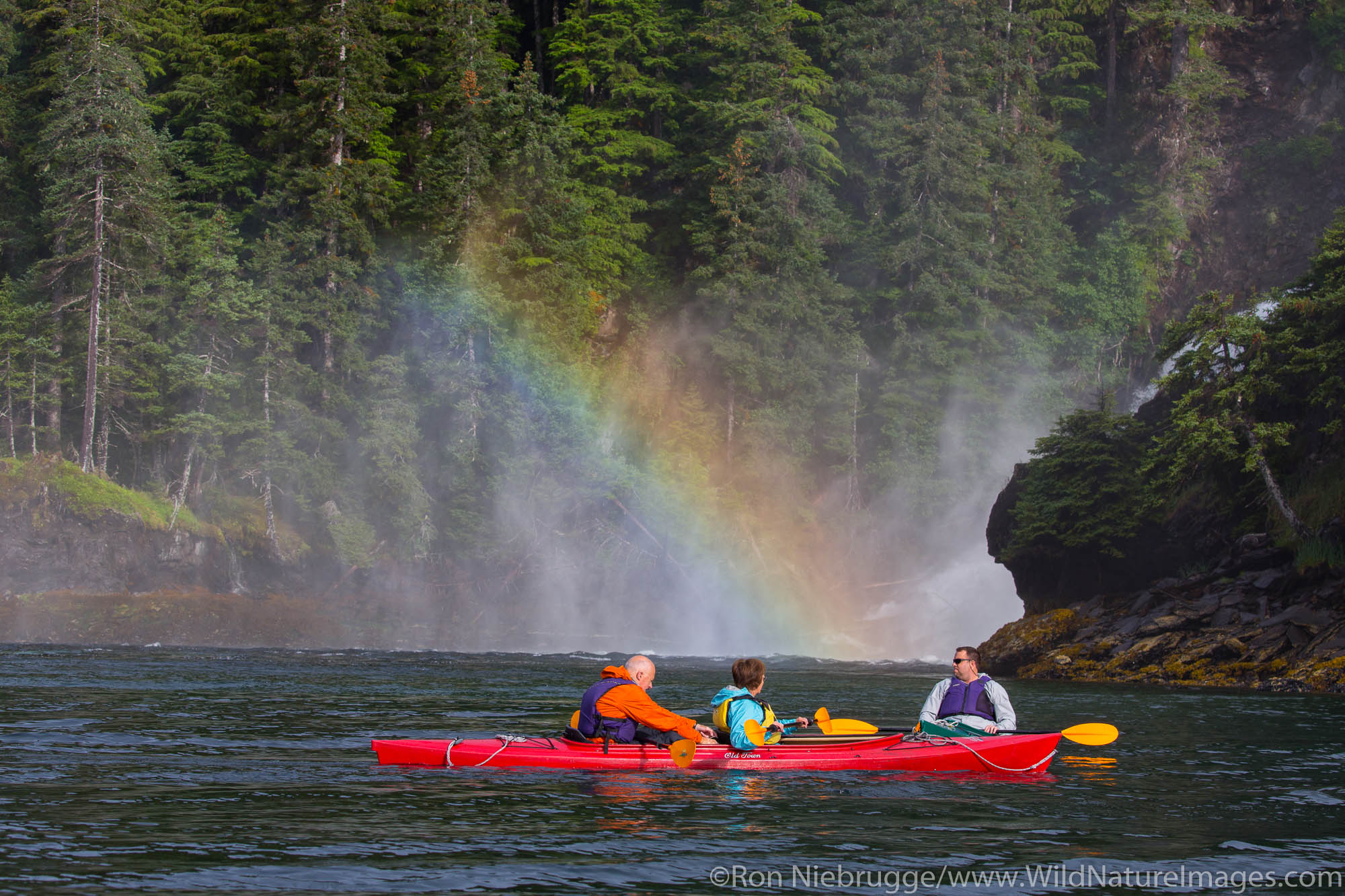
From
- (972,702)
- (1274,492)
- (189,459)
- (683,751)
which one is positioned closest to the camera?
(683,751)

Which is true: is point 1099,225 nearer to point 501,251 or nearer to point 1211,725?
point 501,251

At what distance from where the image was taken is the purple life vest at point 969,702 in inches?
545

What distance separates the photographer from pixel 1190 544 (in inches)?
1231

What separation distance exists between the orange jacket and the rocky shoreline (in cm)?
1669

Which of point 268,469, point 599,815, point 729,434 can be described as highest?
point 729,434

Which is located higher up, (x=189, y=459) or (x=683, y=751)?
(x=189, y=459)

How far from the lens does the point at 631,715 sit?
1250 cm

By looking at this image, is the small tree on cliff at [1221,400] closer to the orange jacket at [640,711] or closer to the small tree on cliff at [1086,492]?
the small tree on cliff at [1086,492]

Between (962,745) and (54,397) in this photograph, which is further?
(54,397)

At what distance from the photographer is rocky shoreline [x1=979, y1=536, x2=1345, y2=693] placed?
982 inches

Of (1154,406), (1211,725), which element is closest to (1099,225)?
(1154,406)

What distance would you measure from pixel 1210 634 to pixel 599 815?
69.1 feet

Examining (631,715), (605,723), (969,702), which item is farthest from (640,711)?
(969,702)

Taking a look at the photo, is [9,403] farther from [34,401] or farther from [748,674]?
[748,674]
